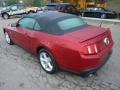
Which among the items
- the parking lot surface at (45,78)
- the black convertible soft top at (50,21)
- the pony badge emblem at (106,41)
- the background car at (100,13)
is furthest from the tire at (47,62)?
the background car at (100,13)

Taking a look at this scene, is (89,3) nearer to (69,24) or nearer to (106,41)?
(69,24)

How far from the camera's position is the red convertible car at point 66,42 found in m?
4.52

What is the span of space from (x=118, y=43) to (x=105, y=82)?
3.30 metres

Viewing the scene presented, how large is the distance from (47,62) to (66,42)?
1011mm

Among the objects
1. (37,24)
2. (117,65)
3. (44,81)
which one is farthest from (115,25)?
(44,81)

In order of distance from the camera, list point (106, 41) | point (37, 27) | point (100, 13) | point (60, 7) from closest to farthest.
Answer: point (106, 41) → point (37, 27) → point (60, 7) → point (100, 13)

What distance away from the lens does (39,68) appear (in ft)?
19.2

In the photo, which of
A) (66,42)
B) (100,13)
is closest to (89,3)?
(100,13)

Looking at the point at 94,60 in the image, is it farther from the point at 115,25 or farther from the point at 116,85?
the point at 115,25

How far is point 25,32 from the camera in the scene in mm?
6211

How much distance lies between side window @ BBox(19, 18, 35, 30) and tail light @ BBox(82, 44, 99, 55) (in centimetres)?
215

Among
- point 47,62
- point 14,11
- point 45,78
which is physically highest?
point 14,11

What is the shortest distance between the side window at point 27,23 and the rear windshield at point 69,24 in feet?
3.13

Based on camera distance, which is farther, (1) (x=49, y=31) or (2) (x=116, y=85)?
(1) (x=49, y=31)
